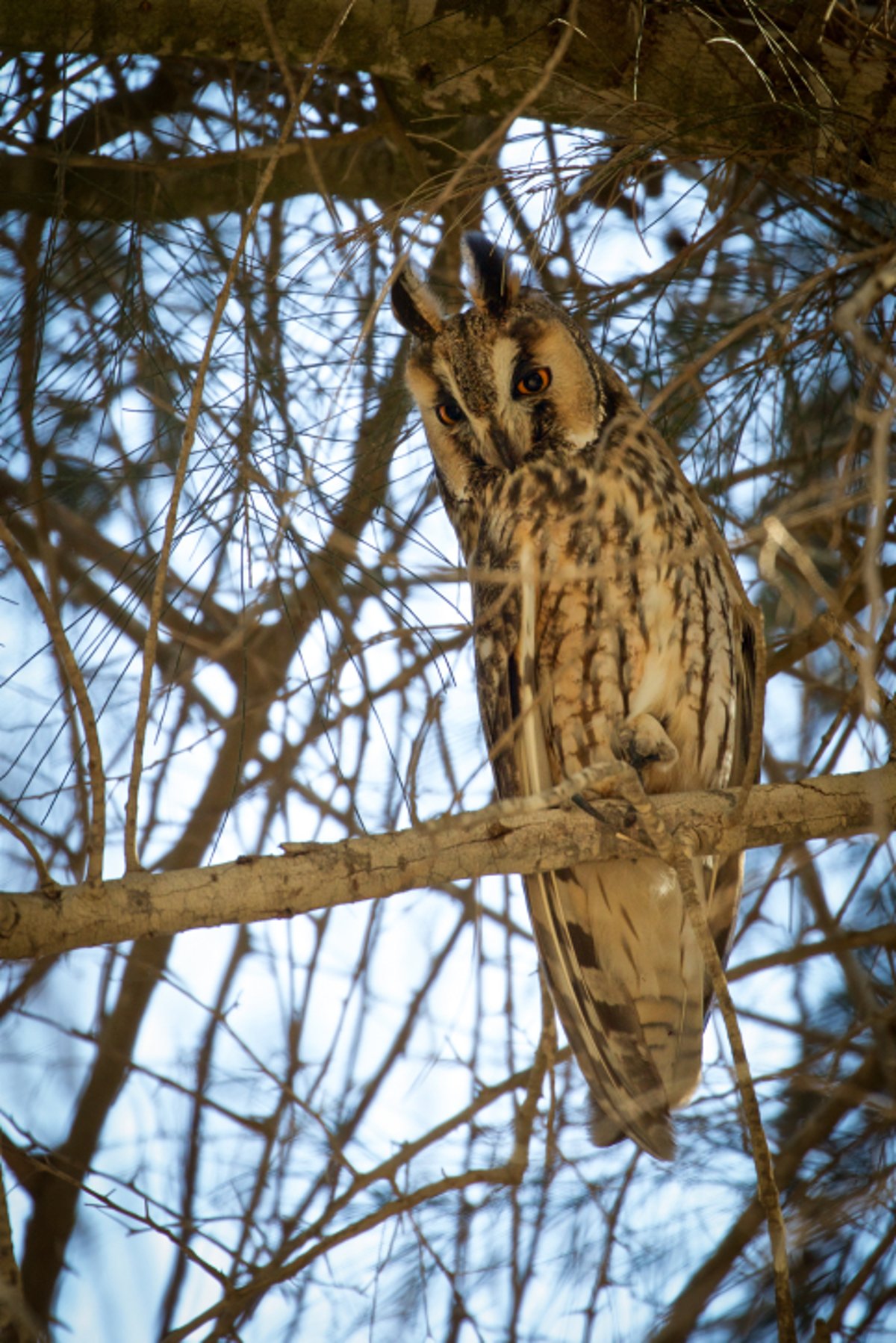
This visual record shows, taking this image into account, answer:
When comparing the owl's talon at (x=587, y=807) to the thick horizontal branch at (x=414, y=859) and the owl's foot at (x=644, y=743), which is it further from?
the owl's foot at (x=644, y=743)

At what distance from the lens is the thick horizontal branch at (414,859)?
51.1 inches

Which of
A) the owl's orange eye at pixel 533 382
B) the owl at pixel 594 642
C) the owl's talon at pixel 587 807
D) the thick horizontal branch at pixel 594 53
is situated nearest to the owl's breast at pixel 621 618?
the owl at pixel 594 642

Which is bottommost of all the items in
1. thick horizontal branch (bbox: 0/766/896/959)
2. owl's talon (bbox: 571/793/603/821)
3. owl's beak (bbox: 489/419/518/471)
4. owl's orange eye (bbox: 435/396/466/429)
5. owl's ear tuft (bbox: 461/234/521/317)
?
thick horizontal branch (bbox: 0/766/896/959)

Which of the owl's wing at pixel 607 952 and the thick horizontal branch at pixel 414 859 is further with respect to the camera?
the owl's wing at pixel 607 952

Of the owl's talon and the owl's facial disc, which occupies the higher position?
the owl's facial disc

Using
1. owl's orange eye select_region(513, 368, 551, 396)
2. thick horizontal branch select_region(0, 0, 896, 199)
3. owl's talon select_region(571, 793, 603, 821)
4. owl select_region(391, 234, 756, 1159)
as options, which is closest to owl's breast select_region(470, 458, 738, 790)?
owl select_region(391, 234, 756, 1159)

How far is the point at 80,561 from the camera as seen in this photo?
7.10 feet

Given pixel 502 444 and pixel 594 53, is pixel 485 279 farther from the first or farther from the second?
pixel 594 53

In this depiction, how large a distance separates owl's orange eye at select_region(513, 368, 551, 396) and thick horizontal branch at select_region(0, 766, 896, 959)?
2.56 ft

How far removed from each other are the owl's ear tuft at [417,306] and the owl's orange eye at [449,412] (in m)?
0.13

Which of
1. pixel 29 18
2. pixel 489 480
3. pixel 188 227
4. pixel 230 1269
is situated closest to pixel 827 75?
pixel 489 480

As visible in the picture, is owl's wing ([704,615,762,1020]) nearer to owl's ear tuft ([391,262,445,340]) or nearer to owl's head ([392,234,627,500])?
owl's head ([392,234,627,500])

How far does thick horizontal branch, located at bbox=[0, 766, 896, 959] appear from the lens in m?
1.30

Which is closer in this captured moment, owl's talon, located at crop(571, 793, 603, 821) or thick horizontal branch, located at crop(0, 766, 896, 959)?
thick horizontal branch, located at crop(0, 766, 896, 959)
